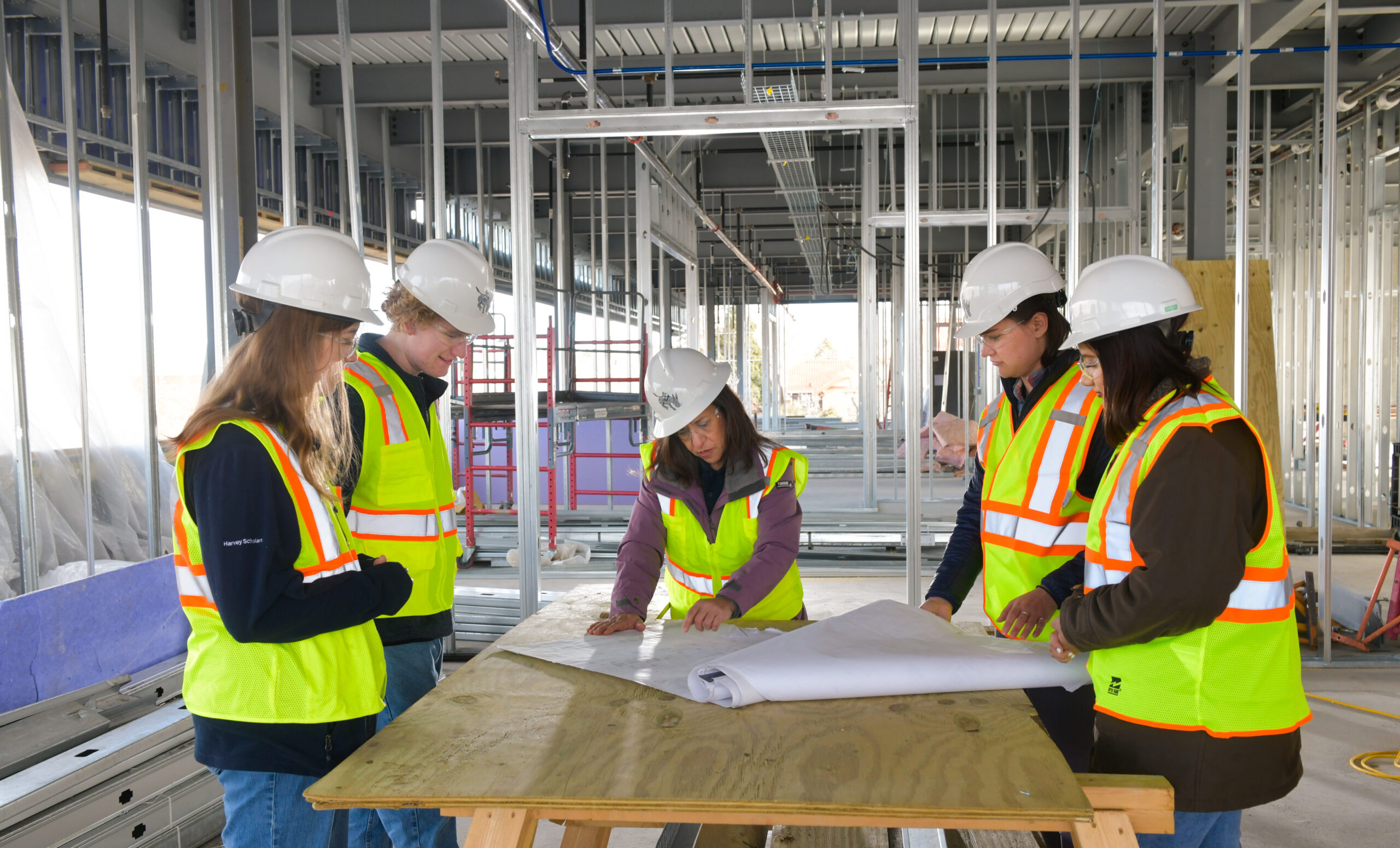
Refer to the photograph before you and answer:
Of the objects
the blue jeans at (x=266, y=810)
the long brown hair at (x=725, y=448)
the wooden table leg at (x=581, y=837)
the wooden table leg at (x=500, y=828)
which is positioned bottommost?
the wooden table leg at (x=581, y=837)

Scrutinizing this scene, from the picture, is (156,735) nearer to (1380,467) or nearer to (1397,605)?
(1397,605)

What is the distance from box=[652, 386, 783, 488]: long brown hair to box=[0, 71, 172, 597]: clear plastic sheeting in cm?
332

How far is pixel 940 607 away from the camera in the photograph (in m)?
2.86

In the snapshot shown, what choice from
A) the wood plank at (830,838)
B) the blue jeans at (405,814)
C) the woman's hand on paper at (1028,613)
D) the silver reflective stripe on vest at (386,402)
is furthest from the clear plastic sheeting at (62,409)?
the woman's hand on paper at (1028,613)

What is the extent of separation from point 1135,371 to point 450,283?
1885 mm

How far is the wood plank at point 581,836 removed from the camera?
2.58 meters

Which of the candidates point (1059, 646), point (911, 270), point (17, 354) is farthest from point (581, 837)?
point (17, 354)

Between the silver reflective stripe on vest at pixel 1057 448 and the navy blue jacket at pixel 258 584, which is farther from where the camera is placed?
the silver reflective stripe on vest at pixel 1057 448

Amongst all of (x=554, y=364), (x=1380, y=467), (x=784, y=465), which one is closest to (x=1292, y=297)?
(x=1380, y=467)

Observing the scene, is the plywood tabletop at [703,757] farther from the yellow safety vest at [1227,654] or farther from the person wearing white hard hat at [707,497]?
the person wearing white hard hat at [707,497]

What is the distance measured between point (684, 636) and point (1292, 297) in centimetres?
1172

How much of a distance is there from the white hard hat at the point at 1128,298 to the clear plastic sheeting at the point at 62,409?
465 centimetres

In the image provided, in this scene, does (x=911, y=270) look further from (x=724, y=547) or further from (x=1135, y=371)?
(x=1135, y=371)

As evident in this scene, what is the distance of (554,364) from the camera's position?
967 centimetres
